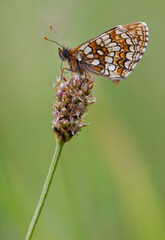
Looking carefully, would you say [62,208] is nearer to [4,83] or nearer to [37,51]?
[4,83]

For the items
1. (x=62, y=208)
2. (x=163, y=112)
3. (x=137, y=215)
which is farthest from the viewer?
(x=163, y=112)

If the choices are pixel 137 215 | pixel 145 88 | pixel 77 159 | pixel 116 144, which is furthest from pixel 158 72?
pixel 137 215

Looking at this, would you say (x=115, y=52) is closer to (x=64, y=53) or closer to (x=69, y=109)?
(x=64, y=53)

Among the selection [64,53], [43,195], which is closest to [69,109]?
[43,195]

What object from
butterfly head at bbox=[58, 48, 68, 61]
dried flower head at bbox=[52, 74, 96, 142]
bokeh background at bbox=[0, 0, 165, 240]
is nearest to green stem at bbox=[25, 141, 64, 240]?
dried flower head at bbox=[52, 74, 96, 142]

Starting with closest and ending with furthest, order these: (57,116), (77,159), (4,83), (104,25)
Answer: (57,116), (77,159), (4,83), (104,25)
